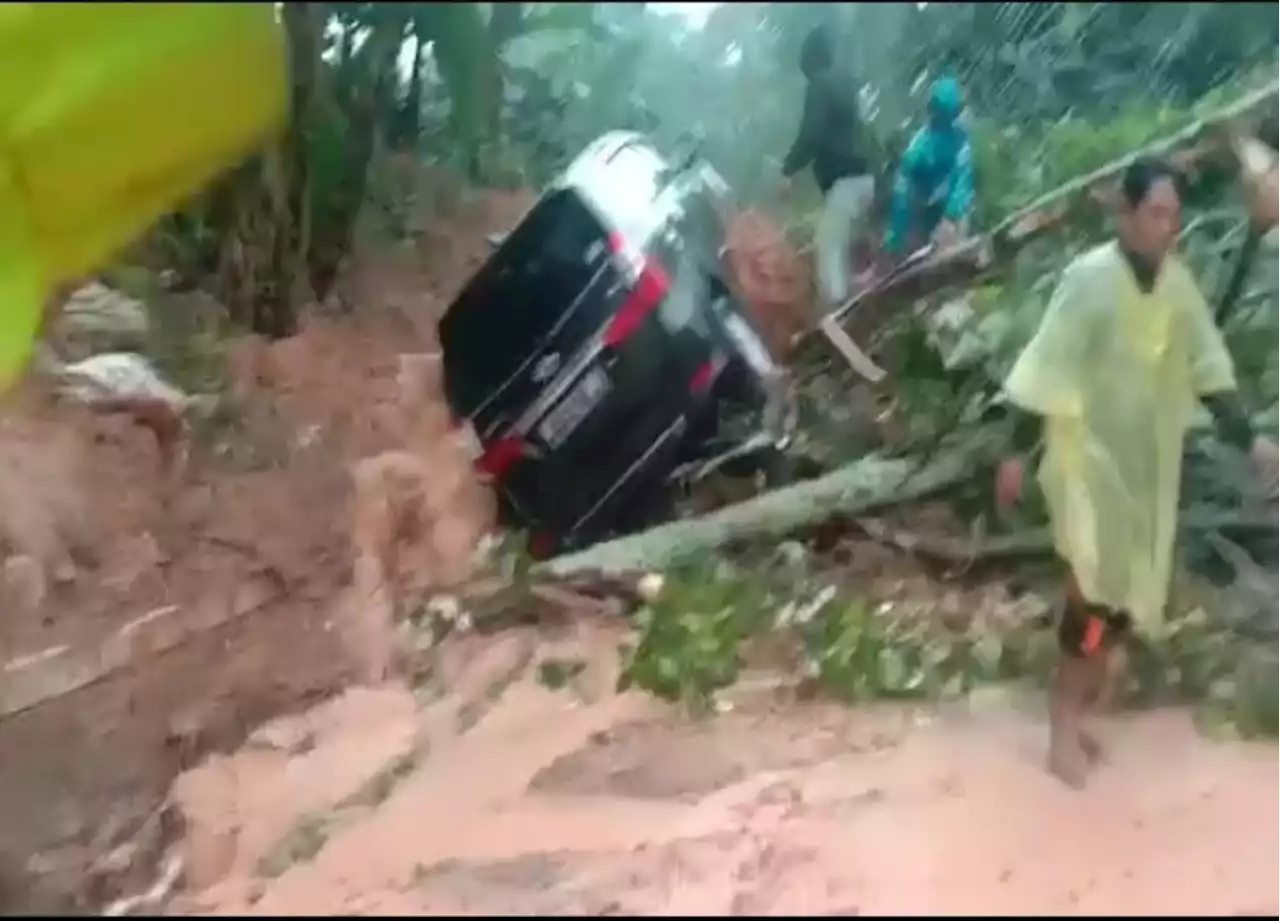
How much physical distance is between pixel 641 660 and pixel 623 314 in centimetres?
21

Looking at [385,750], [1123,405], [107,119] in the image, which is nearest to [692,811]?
[385,750]

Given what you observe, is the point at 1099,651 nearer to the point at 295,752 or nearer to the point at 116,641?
the point at 295,752

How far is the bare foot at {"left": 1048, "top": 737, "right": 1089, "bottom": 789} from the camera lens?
→ 94 centimetres

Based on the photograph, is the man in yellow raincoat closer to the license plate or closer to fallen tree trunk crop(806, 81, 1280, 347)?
fallen tree trunk crop(806, 81, 1280, 347)

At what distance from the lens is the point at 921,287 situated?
0.97 m

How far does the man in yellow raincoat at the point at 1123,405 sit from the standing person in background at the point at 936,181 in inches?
3.0

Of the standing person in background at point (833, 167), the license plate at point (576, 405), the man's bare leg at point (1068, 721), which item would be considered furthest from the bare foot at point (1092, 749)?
the license plate at point (576, 405)

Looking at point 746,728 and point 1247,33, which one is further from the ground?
point 1247,33

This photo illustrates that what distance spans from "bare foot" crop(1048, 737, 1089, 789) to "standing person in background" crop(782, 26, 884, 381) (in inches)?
9.8

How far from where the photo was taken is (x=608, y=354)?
37.2 inches

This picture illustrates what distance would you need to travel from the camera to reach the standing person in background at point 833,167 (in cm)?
96

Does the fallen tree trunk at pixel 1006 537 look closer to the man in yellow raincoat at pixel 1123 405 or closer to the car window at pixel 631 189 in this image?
the man in yellow raincoat at pixel 1123 405

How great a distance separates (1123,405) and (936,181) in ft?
0.57

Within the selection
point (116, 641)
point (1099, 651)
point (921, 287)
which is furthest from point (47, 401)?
point (1099, 651)
